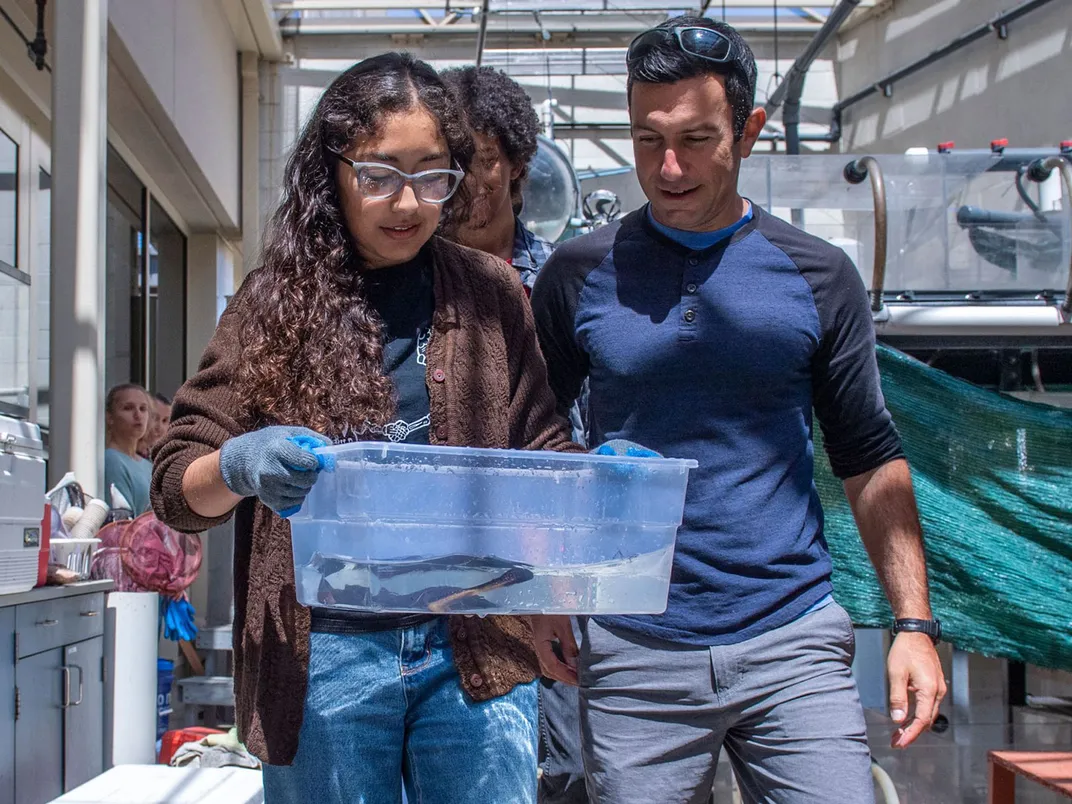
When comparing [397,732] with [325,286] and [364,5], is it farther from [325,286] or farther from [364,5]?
[364,5]

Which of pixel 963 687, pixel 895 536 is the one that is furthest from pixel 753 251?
pixel 963 687

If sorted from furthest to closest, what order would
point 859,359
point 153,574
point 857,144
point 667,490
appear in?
1. point 857,144
2. point 153,574
3. point 859,359
4. point 667,490

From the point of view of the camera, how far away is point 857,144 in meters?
12.0

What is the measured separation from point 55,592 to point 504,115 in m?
2.17

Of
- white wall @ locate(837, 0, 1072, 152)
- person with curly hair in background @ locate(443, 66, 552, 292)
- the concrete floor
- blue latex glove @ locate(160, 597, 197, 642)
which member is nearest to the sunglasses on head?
person with curly hair in background @ locate(443, 66, 552, 292)

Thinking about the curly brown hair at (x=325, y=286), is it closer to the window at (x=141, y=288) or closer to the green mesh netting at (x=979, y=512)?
the green mesh netting at (x=979, y=512)

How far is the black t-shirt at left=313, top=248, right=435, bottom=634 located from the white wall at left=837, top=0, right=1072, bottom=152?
26.1 feet

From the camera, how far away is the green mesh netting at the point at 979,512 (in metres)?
4.59

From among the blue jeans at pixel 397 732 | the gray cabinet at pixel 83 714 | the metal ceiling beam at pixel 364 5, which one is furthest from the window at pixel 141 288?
the blue jeans at pixel 397 732

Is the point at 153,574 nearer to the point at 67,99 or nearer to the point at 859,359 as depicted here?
the point at 67,99

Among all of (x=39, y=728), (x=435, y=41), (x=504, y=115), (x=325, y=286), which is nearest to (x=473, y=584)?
(x=325, y=286)

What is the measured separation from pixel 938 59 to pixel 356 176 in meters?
9.75

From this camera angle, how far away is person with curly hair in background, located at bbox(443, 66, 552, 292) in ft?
10.5

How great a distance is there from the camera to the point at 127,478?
6.49 m
